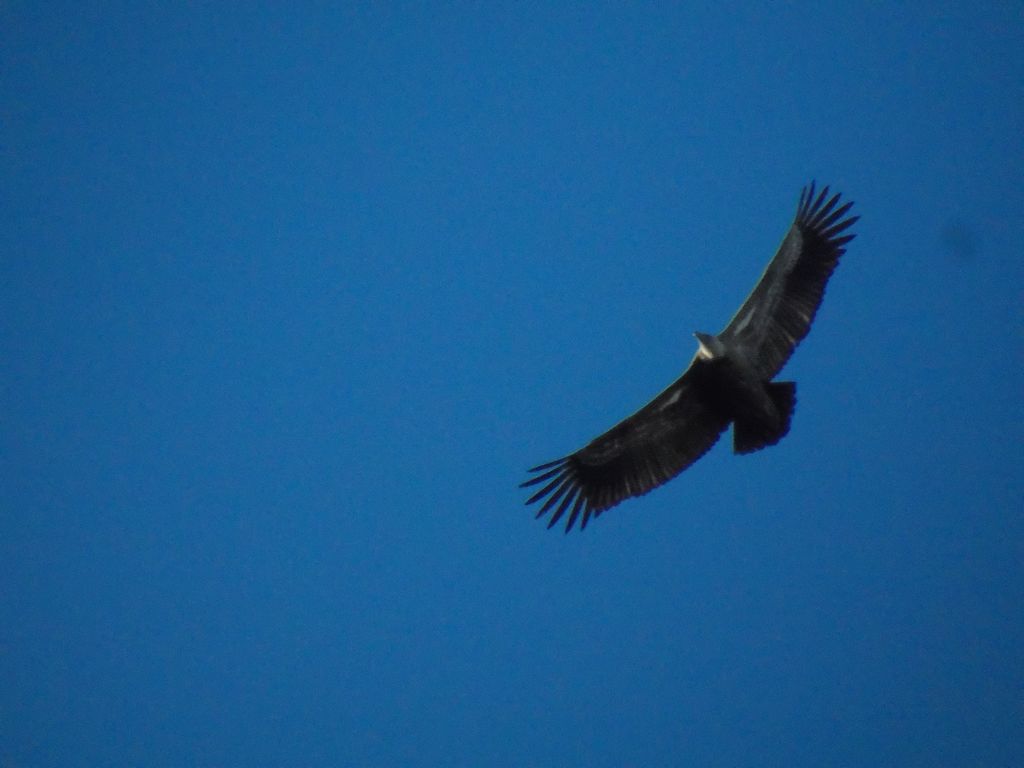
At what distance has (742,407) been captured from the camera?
953cm

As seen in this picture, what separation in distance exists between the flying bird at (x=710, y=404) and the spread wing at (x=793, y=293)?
0.01 m

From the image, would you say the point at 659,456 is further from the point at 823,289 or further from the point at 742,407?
the point at 823,289

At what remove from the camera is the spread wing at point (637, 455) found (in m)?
10.0

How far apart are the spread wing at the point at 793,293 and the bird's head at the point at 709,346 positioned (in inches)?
17.8

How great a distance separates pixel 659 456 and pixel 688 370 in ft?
3.90

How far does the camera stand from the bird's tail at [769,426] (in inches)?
370

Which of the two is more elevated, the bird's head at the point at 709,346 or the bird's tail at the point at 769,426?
the bird's head at the point at 709,346

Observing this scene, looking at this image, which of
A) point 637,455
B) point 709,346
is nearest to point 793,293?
point 709,346

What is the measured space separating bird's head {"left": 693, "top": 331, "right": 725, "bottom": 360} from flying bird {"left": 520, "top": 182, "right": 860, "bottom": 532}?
71mm

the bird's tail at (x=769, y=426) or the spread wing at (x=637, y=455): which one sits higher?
the spread wing at (x=637, y=455)

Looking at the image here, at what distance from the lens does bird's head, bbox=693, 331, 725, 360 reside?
30.9ft

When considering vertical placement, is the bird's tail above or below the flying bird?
below

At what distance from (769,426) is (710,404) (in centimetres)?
82

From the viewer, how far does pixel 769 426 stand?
9.48 meters
